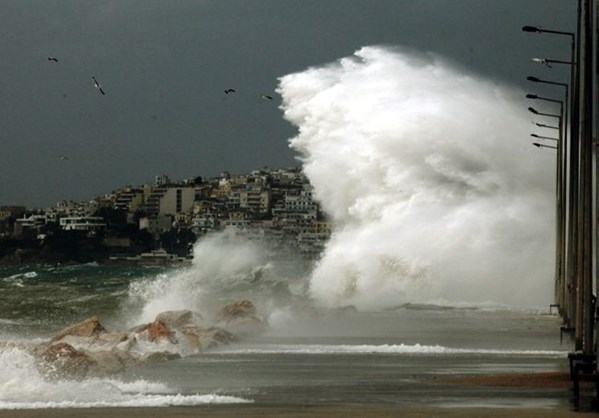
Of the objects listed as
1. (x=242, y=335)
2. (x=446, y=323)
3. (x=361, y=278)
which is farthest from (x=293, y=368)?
(x=361, y=278)

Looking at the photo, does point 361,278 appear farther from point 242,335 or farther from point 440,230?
point 242,335

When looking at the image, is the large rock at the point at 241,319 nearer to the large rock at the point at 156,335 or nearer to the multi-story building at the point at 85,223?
the large rock at the point at 156,335

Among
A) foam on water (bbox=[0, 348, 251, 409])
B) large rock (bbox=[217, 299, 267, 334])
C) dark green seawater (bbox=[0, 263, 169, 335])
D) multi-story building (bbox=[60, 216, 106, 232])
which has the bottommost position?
dark green seawater (bbox=[0, 263, 169, 335])

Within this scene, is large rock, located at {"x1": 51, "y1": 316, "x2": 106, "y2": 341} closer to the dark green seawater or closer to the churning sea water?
the churning sea water

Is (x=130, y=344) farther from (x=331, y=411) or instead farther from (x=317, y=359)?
(x=331, y=411)

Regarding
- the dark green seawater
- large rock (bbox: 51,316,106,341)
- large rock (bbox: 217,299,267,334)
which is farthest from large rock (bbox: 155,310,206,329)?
the dark green seawater

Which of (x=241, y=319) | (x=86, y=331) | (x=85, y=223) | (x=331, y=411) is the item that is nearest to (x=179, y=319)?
(x=241, y=319)

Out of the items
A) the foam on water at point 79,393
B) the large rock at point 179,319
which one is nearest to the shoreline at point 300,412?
the foam on water at point 79,393
